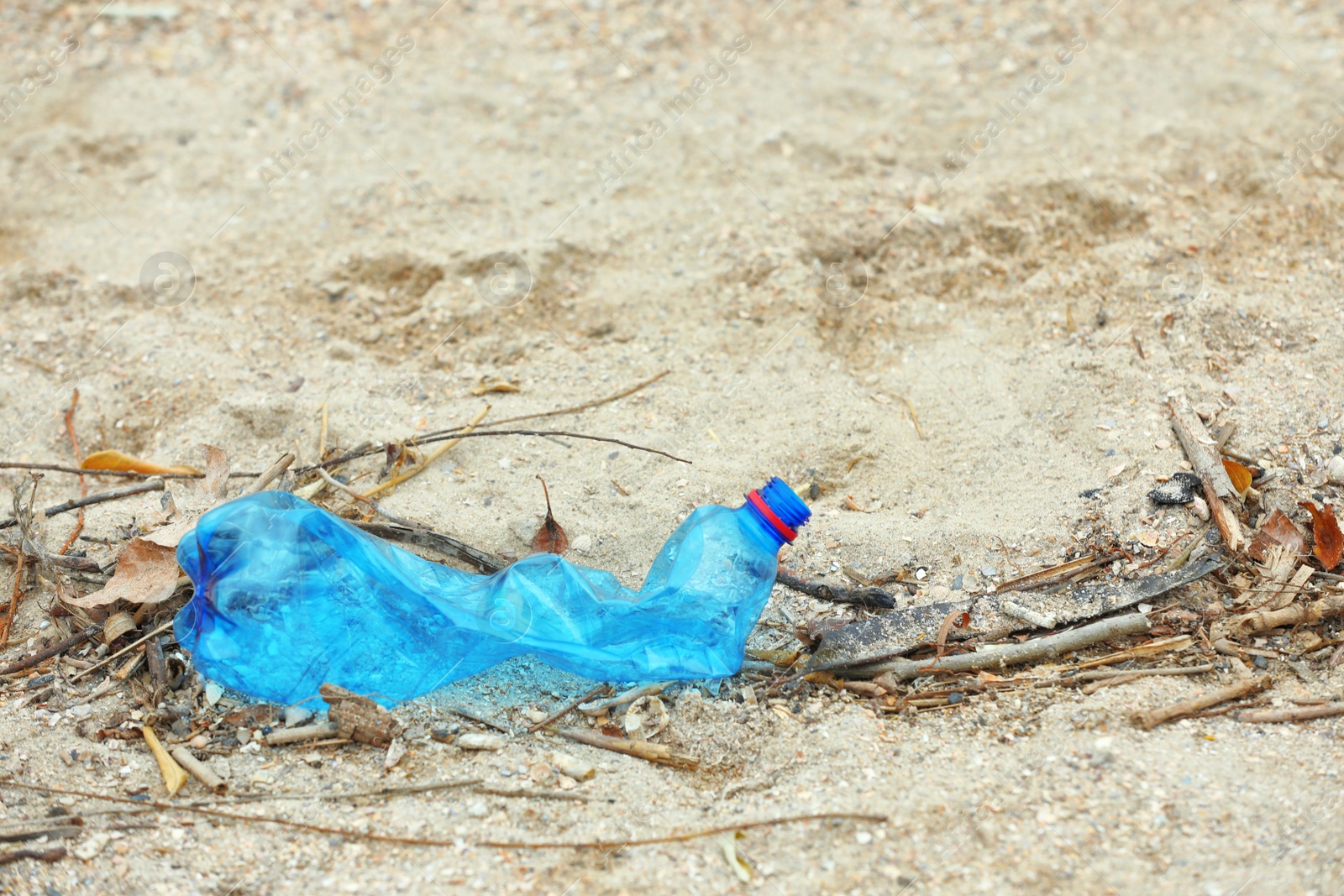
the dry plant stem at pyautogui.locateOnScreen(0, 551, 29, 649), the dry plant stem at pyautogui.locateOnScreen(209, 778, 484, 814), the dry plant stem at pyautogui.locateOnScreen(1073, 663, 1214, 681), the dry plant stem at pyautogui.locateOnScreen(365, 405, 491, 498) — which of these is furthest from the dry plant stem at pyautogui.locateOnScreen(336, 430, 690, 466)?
the dry plant stem at pyautogui.locateOnScreen(1073, 663, 1214, 681)

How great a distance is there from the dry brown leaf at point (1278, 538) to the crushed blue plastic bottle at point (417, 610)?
105 cm

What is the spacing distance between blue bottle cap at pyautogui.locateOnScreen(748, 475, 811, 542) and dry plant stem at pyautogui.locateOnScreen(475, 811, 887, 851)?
1.81 feet

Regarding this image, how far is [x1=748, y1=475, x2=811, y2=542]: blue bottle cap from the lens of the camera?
210 centimetres

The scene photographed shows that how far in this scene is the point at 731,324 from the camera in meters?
3.27

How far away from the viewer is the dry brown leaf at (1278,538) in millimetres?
2275

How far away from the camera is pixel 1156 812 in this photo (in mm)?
1768

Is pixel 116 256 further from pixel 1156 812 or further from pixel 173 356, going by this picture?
pixel 1156 812

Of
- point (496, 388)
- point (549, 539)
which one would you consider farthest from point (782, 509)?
point (496, 388)

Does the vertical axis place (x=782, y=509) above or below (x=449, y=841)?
above

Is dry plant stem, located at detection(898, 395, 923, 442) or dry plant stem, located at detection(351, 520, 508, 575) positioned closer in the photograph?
dry plant stem, located at detection(351, 520, 508, 575)

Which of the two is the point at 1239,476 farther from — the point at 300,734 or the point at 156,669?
the point at 156,669

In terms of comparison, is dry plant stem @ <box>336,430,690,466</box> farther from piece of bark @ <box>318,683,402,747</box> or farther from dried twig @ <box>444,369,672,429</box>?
piece of bark @ <box>318,683,402,747</box>

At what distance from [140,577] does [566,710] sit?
0.97 meters

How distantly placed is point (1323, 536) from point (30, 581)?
2.89 m
